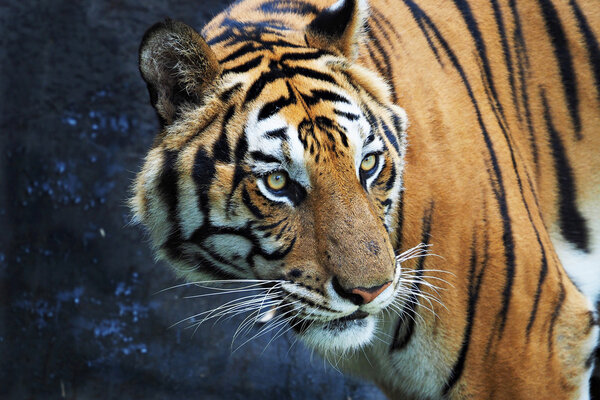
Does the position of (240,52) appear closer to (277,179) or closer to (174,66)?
(174,66)

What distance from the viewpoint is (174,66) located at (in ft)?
4.37

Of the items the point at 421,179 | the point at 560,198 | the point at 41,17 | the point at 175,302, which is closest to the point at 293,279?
the point at 421,179

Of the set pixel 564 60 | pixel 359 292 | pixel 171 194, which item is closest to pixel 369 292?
pixel 359 292

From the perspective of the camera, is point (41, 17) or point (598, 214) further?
point (41, 17)

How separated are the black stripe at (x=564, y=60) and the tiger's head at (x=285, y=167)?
596 mm

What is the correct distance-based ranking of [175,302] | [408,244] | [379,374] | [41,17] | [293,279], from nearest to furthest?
[293,279] < [408,244] < [379,374] < [41,17] < [175,302]

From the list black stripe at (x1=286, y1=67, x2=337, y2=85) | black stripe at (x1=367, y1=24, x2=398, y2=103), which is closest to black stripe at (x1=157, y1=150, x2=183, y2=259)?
black stripe at (x1=286, y1=67, x2=337, y2=85)

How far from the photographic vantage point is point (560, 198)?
1.79 m

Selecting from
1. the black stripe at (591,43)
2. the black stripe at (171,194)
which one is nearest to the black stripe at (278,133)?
the black stripe at (171,194)

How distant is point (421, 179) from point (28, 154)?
6.16 ft

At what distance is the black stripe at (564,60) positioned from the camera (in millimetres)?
1806

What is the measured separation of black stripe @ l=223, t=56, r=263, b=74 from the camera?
139cm

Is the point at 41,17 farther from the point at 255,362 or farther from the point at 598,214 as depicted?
the point at 598,214

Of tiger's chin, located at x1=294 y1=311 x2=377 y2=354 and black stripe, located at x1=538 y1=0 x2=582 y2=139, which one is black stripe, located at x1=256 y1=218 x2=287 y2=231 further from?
black stripe, located at x1=538 y1=0 x2=582 y2=139
